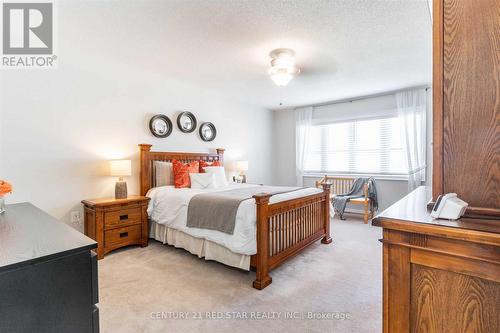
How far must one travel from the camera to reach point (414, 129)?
4453 millimetres

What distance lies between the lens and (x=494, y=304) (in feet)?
2.32

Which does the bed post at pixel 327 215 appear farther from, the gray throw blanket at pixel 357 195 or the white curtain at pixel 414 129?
the white curtain at pixel 414 129

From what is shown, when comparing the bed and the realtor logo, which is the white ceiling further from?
the bed

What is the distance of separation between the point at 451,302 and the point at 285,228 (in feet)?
6.15

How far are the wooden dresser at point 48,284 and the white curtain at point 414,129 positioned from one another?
4.98 metres

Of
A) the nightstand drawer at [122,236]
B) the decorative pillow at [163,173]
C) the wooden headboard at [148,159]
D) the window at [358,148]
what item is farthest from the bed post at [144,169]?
the window at [358,148]

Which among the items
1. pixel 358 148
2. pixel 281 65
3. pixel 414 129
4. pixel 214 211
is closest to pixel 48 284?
pixel 214 211

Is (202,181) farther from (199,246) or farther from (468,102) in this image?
(468,102)

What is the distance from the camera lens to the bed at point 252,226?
223 cm

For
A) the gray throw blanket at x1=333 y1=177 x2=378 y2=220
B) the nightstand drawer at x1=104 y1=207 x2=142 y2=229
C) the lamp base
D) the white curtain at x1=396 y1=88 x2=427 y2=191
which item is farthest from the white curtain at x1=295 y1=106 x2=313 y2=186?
the lamp base

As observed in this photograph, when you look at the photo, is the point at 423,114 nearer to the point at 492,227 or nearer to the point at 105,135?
the point at 492,227

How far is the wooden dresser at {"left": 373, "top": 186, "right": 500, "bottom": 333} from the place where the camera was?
2.32 ft

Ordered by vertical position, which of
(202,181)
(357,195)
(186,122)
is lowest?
(357,195)

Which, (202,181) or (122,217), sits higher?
(202,181)
